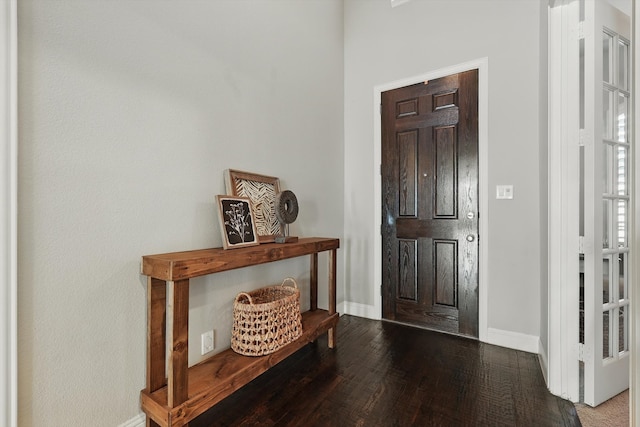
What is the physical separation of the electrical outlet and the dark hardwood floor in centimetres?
29

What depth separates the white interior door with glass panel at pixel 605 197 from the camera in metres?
1.62

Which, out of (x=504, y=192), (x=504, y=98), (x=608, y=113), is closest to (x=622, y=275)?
(x=504, y=192)

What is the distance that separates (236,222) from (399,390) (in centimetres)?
135

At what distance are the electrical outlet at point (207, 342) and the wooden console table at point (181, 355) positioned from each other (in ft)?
0.18

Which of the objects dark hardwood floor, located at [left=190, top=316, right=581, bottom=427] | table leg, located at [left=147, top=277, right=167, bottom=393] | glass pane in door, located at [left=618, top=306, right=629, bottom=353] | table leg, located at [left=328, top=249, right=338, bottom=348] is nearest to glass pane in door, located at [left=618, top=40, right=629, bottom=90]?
glass pane in door, located at [left=618, top=306, right=629, bottom=353]

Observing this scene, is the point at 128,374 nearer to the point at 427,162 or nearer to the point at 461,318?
the point at 461,318

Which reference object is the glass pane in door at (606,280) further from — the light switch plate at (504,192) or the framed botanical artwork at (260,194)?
the framed botanical artwork at (260,194)

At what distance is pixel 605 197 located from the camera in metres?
1.67

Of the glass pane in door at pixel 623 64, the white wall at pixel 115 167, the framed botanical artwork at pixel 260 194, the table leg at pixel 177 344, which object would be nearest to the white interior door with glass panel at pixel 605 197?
the glass pane in door at pixel 623 64

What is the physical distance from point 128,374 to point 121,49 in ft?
4.77

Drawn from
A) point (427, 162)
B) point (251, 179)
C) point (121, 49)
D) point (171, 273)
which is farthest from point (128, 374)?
point (427, 162)

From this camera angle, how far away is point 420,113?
2.67 meters

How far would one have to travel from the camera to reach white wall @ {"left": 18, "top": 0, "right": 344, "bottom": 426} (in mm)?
A: 1111
